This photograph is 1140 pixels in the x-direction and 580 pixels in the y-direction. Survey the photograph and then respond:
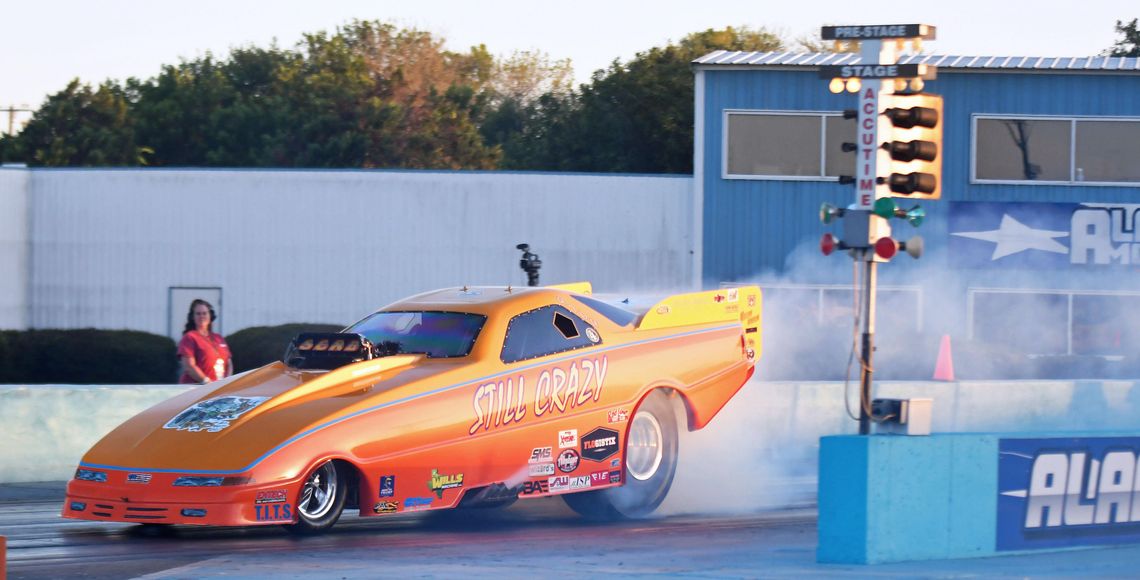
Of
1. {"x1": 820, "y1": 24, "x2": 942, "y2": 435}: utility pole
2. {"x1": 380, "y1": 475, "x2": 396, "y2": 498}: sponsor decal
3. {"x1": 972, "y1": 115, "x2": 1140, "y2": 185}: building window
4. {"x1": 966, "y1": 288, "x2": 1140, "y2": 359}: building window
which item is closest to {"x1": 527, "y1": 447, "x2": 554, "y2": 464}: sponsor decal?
{"x1": 380, "y1": 475, "x2": 396, "y2": 498}: sponsor decal

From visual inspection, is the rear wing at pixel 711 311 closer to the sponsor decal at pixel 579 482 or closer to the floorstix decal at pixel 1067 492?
the sponsor decal at pixel 579 482

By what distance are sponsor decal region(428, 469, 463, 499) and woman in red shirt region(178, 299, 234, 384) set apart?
3.91 meters

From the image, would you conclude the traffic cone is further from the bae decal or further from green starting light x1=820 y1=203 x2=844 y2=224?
green starting light x1=820 y1=203 x2=844 y2=224

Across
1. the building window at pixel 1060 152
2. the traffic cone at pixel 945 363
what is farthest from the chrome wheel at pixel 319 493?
the building window at pixel 1060 152

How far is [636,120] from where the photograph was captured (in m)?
55.2

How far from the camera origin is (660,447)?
456 inches

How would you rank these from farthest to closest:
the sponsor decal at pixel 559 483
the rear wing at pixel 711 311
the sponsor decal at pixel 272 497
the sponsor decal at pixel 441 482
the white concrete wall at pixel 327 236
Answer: the white concrete wall at pixel 327 236 < the rear wing at pixel 711 311 < the sponsor decal at pixel 559 483 < the sponsor decal at pixel 441 482 < the sponsor decal at pixel 272 497

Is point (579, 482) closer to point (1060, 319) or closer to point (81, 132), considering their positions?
point (1060, 319)

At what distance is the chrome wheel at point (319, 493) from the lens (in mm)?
9492

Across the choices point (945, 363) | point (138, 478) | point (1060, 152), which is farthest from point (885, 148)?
point (1060, 152)

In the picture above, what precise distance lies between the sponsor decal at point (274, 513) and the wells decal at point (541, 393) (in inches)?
54.0

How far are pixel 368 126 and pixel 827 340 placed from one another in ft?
113

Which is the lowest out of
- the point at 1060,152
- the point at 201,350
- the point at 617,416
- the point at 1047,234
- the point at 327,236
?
the point at 617,416

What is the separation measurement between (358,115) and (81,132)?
1161cm
